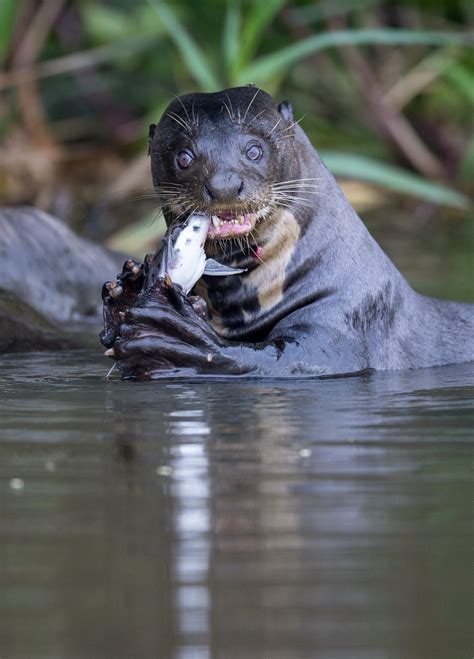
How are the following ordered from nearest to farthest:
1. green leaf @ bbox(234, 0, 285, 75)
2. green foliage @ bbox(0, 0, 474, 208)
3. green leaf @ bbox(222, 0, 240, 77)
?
green leaf @ bbox(222, 0, 240, 77) → green leaf @ bbox(234, 0, 285, 75) → green foliage @ bbox(0, 0, 474, 208)

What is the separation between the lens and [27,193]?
42.9 feet

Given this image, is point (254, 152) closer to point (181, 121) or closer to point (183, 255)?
point (181, 121)

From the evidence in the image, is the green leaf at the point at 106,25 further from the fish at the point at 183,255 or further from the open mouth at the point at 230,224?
the fish at the point at 183,255

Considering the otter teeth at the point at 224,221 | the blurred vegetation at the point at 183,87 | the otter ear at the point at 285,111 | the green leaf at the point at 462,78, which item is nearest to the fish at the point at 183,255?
the otter teeth at the point at 224,221

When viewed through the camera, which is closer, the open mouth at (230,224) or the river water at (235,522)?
the river water at (235,522)

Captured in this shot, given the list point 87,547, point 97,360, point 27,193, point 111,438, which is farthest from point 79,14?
point 87,547

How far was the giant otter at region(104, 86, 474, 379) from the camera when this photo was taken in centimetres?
531

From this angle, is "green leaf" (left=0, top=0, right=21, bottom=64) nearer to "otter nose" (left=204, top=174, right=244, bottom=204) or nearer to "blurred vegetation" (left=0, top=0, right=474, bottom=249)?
"blurred vegetation" (left=0, top=0, right=474, bottom=249)

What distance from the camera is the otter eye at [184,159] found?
18.1ft

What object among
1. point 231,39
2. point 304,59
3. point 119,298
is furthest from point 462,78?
point 119,298

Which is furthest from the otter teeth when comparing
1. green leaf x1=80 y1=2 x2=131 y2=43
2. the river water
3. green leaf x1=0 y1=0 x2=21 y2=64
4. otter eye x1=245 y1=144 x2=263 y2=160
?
green leaf x1=80 y1=2 x2=131 y2=43

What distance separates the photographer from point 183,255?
5.30m

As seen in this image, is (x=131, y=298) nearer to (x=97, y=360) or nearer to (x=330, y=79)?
(x=97, y=360)

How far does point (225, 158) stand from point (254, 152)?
18 cm
